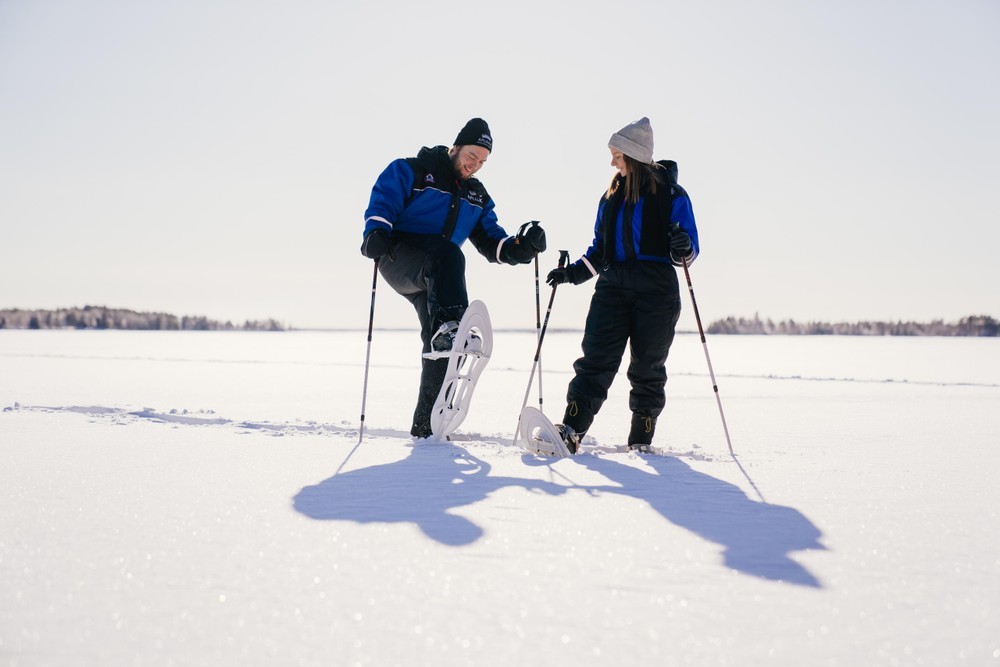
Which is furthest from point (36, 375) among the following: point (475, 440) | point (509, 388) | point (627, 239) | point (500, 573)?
point (500, 573)

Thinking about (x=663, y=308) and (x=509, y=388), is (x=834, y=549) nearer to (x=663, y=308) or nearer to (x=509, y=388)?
(x=663, y=308)

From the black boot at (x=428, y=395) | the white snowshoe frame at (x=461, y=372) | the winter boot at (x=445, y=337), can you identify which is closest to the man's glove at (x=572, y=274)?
the white snowshoe frame at (x=461, y=372)

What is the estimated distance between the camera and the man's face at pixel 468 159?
4.32 meters

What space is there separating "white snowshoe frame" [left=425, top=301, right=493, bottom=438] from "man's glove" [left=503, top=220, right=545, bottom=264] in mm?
550

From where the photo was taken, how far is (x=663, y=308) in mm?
3883

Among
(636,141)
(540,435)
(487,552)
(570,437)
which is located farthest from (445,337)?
(487,552)

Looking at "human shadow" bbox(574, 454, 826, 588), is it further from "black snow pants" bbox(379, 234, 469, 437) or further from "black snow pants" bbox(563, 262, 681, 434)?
"black snow pants" bbox(379, 234, 469, 437)

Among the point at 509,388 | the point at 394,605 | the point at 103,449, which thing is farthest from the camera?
the point at 509,388

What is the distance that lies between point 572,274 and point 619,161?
0.68 m

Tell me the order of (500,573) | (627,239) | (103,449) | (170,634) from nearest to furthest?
(170,634) → (500,573) → (103,449) → (627,239)

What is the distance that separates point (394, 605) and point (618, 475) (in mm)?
1638

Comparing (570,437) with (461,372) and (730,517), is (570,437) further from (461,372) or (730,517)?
(730,517)

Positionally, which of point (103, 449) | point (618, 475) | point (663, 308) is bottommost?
point (103, 449)

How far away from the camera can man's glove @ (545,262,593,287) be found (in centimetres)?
409
